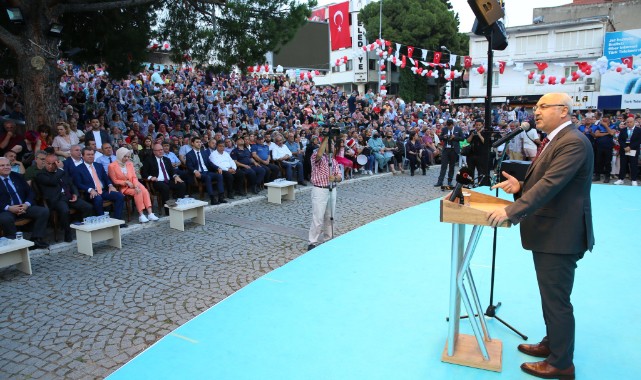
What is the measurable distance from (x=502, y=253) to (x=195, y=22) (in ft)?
25.9

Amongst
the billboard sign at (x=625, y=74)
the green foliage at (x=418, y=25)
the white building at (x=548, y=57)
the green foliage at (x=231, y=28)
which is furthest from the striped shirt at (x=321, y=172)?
the green foliage at (x=418, y=25)

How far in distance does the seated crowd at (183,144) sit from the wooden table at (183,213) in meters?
0.52


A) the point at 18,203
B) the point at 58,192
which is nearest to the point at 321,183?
the point at 58,192

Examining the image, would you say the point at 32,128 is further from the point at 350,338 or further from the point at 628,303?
the point at 628,303

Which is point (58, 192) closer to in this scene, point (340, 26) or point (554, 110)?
point (554, 110)

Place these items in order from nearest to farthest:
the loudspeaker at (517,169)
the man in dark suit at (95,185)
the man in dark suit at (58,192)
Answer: the loudspeaker at (517,169) < the man in dark suit at (58,192) < the man in dark suit at (95,185)

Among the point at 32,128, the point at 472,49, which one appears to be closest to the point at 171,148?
the point at 32,128

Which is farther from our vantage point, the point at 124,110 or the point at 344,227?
the point at 124,110

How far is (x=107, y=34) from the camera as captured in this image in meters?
9.86

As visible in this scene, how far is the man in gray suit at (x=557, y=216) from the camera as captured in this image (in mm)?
2562

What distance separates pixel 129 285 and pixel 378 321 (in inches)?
107

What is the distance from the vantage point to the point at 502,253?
Answer: 5473 mm

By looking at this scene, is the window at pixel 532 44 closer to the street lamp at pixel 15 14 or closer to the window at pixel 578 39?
the window at pixel 578 39

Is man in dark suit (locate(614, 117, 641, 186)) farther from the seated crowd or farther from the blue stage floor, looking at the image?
the blue stage floor
